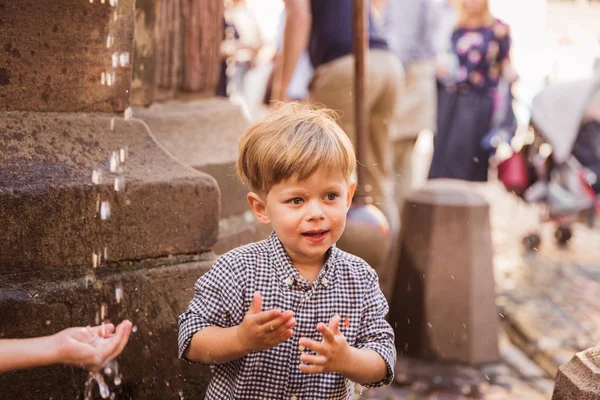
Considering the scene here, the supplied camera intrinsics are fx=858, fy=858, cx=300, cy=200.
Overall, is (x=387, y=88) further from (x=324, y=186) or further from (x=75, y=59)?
(x=324, y=186)

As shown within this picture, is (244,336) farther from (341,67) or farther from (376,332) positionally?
(341,67)

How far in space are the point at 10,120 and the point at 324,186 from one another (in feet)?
3.84

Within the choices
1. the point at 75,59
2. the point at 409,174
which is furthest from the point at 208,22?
the point at 409,174

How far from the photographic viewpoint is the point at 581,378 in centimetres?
250

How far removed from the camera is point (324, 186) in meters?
2.28

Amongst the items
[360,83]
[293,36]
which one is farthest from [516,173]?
[360,83]

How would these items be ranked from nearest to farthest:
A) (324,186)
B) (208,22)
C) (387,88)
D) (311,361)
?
1. (311,361)
2. (324,186)
3. (208,22)
4. (387,88)

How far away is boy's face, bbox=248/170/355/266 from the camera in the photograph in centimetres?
227

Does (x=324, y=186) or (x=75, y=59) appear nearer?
(x=324, y=186)

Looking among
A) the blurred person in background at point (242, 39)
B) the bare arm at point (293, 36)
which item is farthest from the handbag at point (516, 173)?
the bare arm at point (293, 36)

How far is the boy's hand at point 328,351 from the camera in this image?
204 centimetres

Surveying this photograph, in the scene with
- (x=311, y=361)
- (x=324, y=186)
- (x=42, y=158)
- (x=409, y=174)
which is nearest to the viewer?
(x=311, y=361)

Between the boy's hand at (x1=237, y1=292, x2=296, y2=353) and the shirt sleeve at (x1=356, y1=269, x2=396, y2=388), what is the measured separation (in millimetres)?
346

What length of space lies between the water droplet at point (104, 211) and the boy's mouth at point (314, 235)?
2.83 feet
